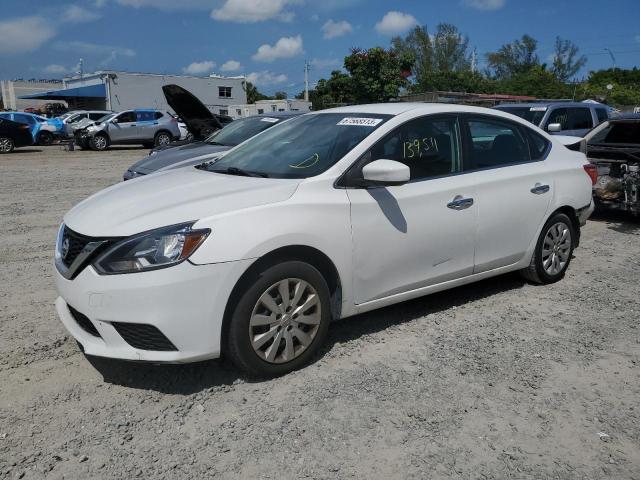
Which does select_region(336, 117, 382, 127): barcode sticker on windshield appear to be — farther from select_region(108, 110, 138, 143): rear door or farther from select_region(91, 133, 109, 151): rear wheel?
select_region(91, 133, 109, 151): rear wheel

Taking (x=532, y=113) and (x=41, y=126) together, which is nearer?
(x=532, y=113)

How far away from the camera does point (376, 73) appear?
41125mm

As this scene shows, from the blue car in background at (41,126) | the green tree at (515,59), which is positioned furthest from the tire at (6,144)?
the green tree at (515,59)

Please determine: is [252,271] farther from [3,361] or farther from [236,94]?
[236,94]

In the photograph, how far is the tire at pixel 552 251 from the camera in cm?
520

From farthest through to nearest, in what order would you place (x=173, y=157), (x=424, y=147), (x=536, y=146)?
1. (x=173, y=157)
2. (x=536, y=146)
3. (x=424, y=147)

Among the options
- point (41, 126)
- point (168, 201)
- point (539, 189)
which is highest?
point (41, 126)

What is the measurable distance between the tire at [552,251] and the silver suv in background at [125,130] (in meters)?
20.9

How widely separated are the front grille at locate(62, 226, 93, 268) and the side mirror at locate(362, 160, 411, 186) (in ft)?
5.79

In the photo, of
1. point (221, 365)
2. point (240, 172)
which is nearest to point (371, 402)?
point (221, 365)

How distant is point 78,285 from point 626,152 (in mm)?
7498

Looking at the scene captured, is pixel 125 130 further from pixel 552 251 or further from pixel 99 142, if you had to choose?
pixel 552 251

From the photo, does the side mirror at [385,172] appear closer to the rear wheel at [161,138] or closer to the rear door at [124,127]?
the rear wheel at [161,138]

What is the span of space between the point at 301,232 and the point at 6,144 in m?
22.7
